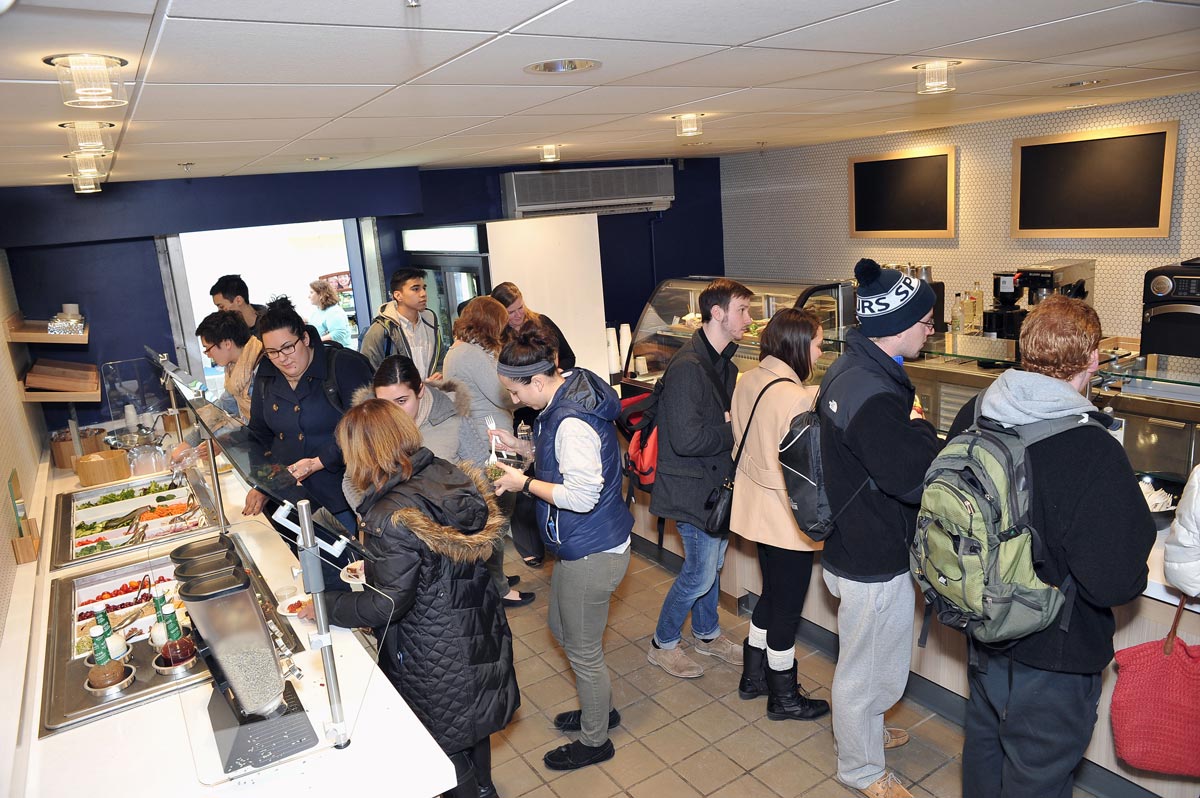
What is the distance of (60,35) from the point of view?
146 cm

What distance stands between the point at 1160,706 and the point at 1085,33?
77.0 inches

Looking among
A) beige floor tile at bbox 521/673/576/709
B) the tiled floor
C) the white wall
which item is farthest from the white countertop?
the white wall

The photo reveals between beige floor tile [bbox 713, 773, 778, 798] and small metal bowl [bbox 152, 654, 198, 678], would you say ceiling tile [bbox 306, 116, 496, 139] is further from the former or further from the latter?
beige floor tile [bbox 713, 773, 778, 798]

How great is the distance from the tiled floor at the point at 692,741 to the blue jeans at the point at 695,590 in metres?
Answer: 0.17

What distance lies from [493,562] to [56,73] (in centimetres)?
220

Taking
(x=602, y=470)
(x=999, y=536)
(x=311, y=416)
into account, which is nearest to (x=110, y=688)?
(x=311, y=416)

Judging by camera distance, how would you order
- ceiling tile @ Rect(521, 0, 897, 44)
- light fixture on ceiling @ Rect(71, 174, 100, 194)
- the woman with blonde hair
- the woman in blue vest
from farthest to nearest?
the woman with blonde hair < light fixture on ceiling @ Rect(71, 174, 100, 194) < the woman in blue vest < ceiling tile @ Rect(521, 0, 897, 44)

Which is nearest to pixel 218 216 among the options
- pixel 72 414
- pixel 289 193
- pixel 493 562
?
pixel 289 193

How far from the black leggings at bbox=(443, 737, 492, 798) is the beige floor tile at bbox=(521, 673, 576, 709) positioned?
2.66ft

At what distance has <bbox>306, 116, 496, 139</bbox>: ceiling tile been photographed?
318 cm

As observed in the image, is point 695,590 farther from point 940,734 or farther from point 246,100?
point 246,100

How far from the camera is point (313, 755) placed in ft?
6.46

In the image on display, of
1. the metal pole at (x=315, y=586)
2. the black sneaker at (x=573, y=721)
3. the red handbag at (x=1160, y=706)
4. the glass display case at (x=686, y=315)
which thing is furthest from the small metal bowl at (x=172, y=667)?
the glass display case at (x=686, y=315)

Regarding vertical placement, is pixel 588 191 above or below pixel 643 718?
above
